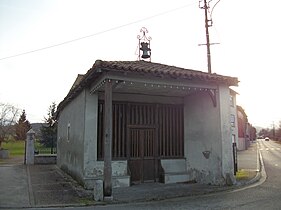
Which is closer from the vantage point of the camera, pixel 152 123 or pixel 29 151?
pixel 152 123

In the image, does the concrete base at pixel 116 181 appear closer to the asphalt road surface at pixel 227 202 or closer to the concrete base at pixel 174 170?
the concrete base at pixel 174 170

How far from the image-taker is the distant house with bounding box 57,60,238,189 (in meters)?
10.4

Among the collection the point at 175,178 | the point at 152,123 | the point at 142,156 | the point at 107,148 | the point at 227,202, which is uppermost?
the point at 152,123

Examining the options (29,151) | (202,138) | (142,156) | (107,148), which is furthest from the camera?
(29,151)

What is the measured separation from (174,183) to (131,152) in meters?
2.11

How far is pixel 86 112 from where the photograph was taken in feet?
35.2

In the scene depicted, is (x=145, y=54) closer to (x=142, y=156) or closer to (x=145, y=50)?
(x=145, y=50)

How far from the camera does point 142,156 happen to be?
39.0 ft

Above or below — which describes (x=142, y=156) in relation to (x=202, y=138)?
below

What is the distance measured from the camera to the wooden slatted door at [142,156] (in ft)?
38.3

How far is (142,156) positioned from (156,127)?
1.37 metres

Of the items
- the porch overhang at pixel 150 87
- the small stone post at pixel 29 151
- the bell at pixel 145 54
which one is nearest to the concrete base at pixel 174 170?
the porch overhang at pixel 150 87

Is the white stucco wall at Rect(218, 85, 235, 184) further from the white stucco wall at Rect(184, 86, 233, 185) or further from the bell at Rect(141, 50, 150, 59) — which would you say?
the bell at Rect(141, 50, 150, 59)

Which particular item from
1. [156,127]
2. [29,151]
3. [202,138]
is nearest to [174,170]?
[202,138]
